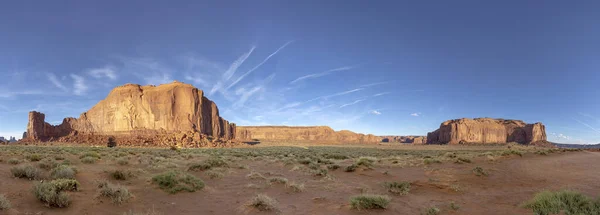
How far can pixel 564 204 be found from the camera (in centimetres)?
621

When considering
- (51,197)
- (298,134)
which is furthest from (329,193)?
(298,134)

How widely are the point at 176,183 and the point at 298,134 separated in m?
160

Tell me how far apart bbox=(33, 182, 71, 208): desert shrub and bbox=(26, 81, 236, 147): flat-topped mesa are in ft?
254

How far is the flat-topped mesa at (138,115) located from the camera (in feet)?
275

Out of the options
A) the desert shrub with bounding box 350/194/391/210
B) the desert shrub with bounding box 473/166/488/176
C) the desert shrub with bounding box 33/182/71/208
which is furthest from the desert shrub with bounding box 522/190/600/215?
the desert shrub with bounding box 33/182/71/208

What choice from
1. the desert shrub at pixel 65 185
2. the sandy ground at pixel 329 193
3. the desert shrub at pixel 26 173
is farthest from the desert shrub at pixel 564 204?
the desert shrub at pixel 26 173

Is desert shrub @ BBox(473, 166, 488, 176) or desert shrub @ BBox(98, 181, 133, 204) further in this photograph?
desert shrub @ BBox(473, 166, 488, 176)

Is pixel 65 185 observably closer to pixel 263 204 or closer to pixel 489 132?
pixel 263 204

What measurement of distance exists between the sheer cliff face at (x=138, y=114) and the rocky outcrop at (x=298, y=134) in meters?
72.7

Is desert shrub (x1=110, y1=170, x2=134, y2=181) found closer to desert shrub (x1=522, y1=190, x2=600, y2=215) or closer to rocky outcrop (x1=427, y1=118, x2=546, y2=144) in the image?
desert shrub (x1=522, y1=190, x2=600, y2=215)

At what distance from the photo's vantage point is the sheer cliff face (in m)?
84.9

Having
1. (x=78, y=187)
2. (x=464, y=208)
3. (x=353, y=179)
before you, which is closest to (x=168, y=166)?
(x=78, y=187)

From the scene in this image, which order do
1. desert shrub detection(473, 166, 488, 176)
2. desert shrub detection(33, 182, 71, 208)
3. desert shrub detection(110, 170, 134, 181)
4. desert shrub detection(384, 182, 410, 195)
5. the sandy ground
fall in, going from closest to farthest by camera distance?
desert shrub detection(33, 182, 71, 208) → the sandy ground → desert shrub detection(384, 182, 410, 195) → desert shrub detection(110, 170, 134, 181) → desert shrub detection(473, 166, 488, 176)

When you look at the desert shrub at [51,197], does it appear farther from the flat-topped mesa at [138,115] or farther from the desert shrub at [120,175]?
the flat-topped mesa at [138,115]
